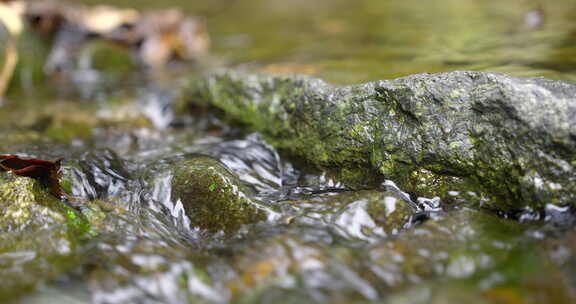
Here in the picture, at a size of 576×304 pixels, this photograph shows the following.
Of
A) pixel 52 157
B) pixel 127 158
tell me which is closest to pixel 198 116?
pixel 127 158

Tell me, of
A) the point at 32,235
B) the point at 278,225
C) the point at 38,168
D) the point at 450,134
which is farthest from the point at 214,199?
the point at 450,134

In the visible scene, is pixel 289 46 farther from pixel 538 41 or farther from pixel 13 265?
pixel 13 265

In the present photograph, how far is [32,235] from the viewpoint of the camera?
6.01 feet

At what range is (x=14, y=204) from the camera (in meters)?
1.95

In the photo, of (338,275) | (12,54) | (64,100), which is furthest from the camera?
(12,54)

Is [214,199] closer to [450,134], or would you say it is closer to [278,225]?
[278,225]

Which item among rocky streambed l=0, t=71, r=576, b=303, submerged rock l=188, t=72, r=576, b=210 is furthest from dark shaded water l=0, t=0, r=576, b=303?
submerged rock l=188, t=72, r=576, b=210

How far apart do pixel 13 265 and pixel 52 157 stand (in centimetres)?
133

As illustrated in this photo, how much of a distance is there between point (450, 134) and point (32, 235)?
2008 mm

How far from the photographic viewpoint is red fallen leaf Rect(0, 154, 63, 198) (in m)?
2.15

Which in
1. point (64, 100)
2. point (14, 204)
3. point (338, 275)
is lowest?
point (338, 275)

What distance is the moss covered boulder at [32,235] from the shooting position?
1.61 m

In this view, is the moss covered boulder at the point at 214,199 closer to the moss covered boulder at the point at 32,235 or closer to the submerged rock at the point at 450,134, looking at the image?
the moss covered boulder at the point at 32,235

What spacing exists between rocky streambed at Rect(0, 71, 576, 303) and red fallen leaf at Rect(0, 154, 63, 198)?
7 cm
